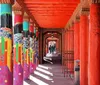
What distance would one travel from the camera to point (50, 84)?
599 inches

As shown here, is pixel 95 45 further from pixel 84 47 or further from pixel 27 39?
pixel 27 39

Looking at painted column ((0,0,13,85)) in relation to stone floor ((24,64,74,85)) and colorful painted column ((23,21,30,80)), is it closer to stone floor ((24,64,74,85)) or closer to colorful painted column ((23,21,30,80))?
stone floor ((24,64,74,85))

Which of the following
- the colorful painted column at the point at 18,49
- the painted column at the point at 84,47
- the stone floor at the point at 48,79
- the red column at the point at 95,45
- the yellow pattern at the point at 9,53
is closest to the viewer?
the red column at the point at 95,45

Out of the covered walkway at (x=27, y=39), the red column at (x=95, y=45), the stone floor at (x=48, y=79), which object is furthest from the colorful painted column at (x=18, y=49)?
the red column at (x=95, y=45)

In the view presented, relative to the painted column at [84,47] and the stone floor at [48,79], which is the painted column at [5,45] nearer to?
the painted column at [84,47]

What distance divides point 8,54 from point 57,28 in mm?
20748

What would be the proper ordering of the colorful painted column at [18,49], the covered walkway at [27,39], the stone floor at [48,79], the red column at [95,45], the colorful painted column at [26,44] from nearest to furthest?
the red column at [95,45] < the covered walkway at [27,39] < the colorful painted column at [18,49] < the stone floor at [48,79] < the colorful painted column at [26,44]

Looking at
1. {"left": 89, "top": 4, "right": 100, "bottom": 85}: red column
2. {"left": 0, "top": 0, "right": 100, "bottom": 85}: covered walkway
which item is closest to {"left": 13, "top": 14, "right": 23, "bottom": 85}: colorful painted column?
{"left": 0, "top": 0, "right": 100, "bottom": 85}: covered walkway

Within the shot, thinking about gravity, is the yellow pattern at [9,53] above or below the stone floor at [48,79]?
above

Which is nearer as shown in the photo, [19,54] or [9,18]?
[9,18]

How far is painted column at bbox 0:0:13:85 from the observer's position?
10640 mm

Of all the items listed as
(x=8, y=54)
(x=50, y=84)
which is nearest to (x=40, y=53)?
(x=50, y=84)

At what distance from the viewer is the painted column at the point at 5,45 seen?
10.6 metres

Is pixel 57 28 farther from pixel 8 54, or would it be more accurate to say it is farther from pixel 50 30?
pixel 8 54
